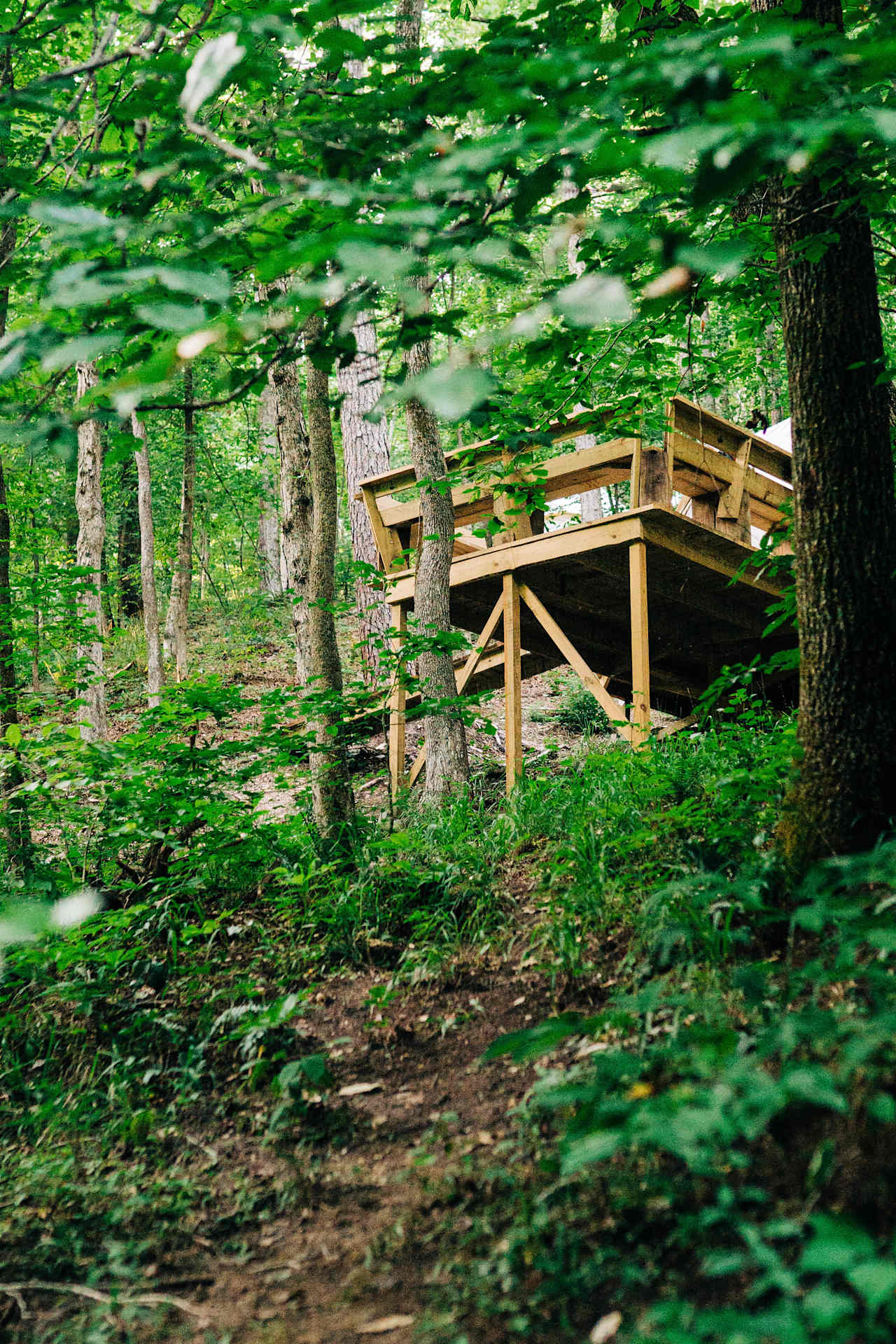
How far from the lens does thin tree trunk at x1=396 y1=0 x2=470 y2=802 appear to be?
6.36 metres

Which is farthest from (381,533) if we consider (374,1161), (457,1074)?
(374,1161)

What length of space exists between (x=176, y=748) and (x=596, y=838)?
7.52 ft

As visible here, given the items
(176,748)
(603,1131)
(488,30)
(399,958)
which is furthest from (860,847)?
(176,748)

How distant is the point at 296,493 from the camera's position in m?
5.32

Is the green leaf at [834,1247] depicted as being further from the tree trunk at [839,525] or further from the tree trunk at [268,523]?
the tree trunk at [268,523]

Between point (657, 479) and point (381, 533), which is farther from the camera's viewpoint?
point (381, 533)

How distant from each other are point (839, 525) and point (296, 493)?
137 inches

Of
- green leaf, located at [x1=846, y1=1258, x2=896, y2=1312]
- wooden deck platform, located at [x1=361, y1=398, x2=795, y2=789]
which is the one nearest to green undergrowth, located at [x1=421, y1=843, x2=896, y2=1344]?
green leaf, located at [x1=846, y1=1258, x2=896, y2=1312]

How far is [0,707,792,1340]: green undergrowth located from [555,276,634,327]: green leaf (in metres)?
1.57

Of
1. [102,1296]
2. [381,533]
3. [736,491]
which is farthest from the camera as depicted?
[381,533]

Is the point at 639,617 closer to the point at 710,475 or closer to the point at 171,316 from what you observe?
the point at 710,475

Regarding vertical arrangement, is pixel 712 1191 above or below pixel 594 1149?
below

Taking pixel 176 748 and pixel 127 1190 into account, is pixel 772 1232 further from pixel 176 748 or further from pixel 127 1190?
pixel 176 748

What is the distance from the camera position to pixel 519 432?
287 centimetres
